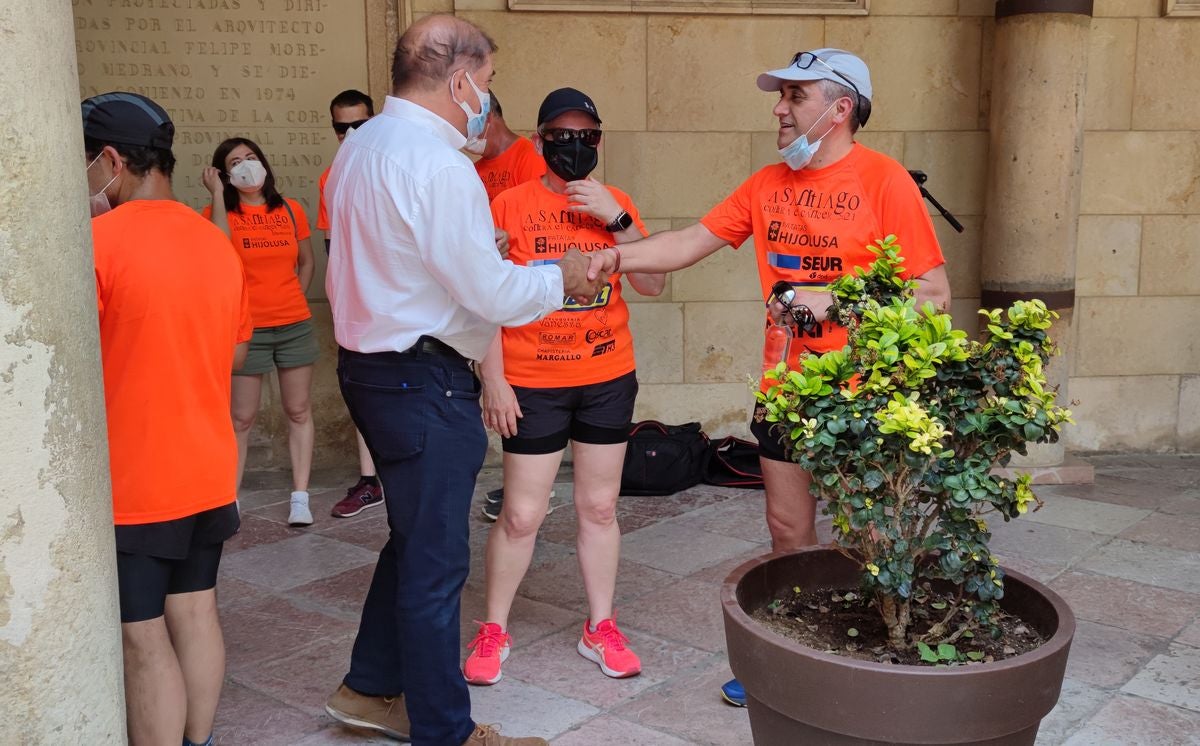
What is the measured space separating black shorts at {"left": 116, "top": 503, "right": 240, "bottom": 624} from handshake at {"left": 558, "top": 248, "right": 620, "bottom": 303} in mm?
1108

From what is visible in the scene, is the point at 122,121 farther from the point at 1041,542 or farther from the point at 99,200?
the point at 1041,542

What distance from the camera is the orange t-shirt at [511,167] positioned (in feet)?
15.7

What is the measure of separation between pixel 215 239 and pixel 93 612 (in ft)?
3.61

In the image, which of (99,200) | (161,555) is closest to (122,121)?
(99,200)

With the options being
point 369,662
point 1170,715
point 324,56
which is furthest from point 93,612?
point 324,56

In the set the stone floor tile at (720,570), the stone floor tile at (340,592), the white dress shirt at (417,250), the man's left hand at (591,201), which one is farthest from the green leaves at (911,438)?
the stone floor tile at (340,592)

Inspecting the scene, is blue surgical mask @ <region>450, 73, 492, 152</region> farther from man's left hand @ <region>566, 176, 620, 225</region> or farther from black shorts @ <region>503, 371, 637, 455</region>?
black shorts @ <region>503, 371, 637, 455</region>

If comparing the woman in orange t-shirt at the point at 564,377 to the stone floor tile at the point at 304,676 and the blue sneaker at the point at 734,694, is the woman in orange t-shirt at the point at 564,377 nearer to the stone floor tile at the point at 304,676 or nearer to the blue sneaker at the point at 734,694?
the blue sneaker at the point at 734,694

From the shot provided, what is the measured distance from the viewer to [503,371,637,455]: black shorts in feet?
12.2

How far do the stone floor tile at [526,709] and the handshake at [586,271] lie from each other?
1242mm

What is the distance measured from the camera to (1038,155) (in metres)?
6.00

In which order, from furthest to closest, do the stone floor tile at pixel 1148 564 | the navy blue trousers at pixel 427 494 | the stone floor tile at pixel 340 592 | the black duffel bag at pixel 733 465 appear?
the black duffel bag at pixel 733 465, the stone floor tile at pixel 1148 564, the stone floor tile at pixel 340 592, the navy blue trousers at pixel 427 494

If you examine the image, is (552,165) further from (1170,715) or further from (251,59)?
(251,59)

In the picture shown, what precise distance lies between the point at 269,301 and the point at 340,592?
161 cm
